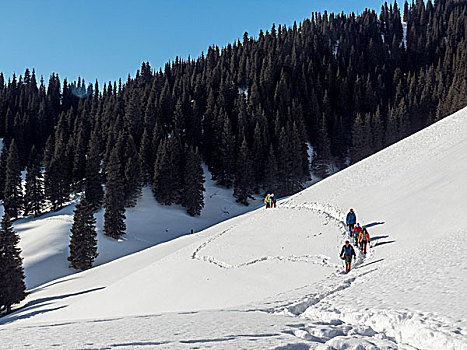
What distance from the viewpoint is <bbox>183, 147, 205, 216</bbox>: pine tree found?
2566 inches

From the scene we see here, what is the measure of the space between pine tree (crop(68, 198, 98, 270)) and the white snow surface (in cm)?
379

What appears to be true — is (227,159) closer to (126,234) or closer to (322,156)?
(322,156)

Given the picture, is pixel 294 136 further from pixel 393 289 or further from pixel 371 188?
pixel 393 289

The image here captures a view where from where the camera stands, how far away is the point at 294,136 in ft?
268

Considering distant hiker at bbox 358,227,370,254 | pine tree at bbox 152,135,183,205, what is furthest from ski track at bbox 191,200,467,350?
pine tree at bbox 152,135,183,205

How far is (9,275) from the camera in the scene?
32.8 m

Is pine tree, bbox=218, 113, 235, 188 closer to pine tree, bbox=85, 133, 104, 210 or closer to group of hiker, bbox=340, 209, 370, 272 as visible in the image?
pine tree, bbox=85, 133, 104, 210

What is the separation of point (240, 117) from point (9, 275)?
63535 millimetres

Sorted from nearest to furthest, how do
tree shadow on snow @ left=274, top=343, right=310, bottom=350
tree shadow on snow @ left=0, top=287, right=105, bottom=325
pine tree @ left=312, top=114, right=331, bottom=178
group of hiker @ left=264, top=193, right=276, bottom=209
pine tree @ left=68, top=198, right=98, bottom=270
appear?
tree shadow on snow @ left=274, top=343, right=310, bottom=350 < tree shadow on snow @ left=0, top=287, right=105, bottom=325 < group of hiker @ left=264, top=193, right=276, bottom=209 < pine tree @ left=68, top=198, right=98, bottom=270 < pine tree @ left=312, top=114, right=331, bottom=178

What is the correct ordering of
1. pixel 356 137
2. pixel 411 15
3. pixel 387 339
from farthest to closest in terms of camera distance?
1. pixel 411 15
2. pixel 356 137
3. pixel 387 339

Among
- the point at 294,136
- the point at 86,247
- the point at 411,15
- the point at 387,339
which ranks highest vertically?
the point at 411,15

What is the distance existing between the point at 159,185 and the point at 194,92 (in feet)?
160

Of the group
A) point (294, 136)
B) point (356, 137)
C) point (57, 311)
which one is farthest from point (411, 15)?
point (57, 311)

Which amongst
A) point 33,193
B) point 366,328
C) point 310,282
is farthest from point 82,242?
point 366,328
